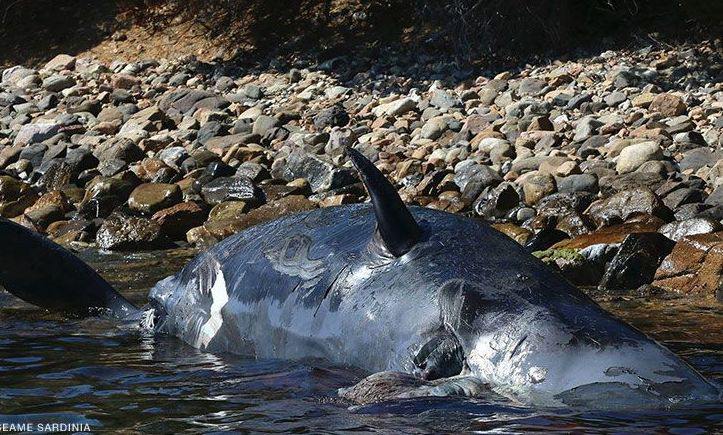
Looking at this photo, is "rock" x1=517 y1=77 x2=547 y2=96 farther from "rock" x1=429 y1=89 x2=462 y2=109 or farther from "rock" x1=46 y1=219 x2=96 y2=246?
"rock" x1=46 y1=219 x2=96 y2=246

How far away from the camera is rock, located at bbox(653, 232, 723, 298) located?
820 cm

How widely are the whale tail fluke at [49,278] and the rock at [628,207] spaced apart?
517cm

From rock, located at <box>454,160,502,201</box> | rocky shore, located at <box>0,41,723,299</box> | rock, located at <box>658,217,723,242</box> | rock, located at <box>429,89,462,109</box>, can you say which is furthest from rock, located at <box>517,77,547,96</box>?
rock, located at <box>658,217,723,242</box>

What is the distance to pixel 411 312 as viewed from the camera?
4516 mm

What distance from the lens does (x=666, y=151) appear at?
12.1m

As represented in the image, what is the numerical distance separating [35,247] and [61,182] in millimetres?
9246

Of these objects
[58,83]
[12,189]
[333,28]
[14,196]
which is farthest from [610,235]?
[58,83]

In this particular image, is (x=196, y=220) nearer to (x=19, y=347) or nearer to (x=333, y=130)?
(x=333, y=130)

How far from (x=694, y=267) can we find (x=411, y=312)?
14.9ft

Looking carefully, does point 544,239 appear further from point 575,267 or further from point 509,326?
point 509,326

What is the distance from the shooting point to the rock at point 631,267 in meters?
8.59

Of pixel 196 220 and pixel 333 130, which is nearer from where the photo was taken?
pixel 196 220

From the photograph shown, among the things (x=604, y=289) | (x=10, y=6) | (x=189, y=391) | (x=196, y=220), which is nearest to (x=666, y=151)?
(x=604, y=289)

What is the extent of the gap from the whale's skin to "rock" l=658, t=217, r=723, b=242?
15.4 ft
